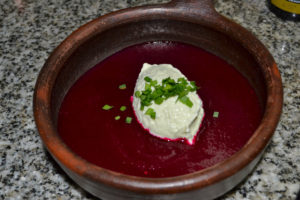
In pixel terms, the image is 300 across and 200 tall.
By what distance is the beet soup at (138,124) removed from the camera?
1144 mm

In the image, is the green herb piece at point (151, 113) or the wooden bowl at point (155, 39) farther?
the green herb piece at point (151, 113)

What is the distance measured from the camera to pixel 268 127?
1.03 meters

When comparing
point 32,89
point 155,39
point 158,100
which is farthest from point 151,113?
point 32,89

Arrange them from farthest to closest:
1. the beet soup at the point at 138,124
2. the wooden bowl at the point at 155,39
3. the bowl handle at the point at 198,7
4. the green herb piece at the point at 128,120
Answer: the bowl handle at the point at 198,7
the green herb piece at the point at 128,120
the beet soup at the point at 138,124
the wooden bowl at the point at 155,39

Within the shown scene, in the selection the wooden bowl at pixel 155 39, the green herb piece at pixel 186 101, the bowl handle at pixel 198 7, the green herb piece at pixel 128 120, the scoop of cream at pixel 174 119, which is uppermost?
the bowl handle at pixel 198 7

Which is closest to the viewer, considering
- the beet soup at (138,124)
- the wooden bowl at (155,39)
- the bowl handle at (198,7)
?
the wooden bowl at (155,39)

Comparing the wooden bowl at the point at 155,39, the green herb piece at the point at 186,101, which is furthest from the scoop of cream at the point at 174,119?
the wooden bowl at the point at 155,39

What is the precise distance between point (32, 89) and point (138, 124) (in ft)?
1.89

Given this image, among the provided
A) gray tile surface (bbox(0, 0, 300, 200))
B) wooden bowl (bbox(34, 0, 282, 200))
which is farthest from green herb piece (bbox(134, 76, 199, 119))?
gray tile surface (bbox(0, 0, 300, 200))

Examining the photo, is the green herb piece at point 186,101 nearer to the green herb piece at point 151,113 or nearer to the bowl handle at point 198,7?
the green herb piece at point 151,113

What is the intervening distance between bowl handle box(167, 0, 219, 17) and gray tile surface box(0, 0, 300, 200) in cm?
46

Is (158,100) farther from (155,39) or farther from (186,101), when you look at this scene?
(155,39)

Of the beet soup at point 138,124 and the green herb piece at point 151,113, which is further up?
the green herb piece at point 151,113

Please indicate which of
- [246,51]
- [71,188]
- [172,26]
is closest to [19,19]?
[172,26]
